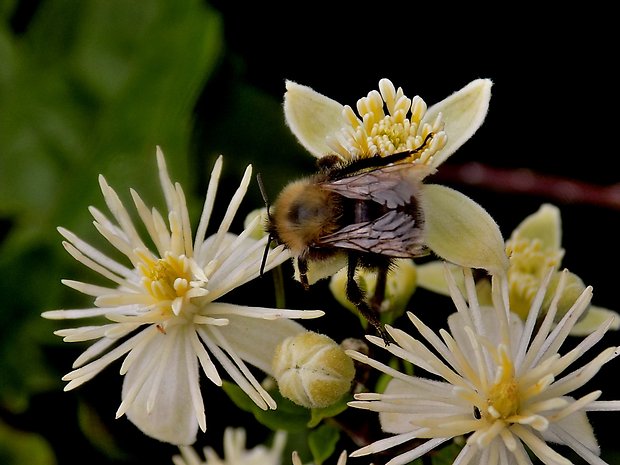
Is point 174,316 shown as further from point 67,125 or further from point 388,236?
point 67,125

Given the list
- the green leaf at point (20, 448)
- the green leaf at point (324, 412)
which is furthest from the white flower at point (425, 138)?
the green leaf at point (20, 448)

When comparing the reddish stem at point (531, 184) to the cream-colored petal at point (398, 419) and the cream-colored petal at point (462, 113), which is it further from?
the cream-colored petal at point (398, 419)

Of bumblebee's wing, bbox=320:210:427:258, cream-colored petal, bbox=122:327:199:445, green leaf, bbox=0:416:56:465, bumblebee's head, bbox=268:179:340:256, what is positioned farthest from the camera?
green leaf, bbox=0:416:56:465

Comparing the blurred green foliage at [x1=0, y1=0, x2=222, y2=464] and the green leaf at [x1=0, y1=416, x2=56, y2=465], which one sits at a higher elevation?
the blurred green foliage at [x1=0, y1=0, x2=222, y2=464]

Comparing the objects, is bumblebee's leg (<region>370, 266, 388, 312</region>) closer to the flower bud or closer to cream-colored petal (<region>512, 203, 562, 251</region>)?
the flower bud

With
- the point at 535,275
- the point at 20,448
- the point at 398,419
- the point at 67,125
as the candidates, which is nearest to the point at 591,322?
the point at 535,275

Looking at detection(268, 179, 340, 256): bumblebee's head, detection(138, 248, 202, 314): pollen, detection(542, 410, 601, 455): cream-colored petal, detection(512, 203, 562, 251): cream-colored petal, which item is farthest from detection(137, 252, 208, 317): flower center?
detection(512, 203, 562, 251): cream-colored petal

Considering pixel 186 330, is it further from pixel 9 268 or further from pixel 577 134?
pixel 577 134
